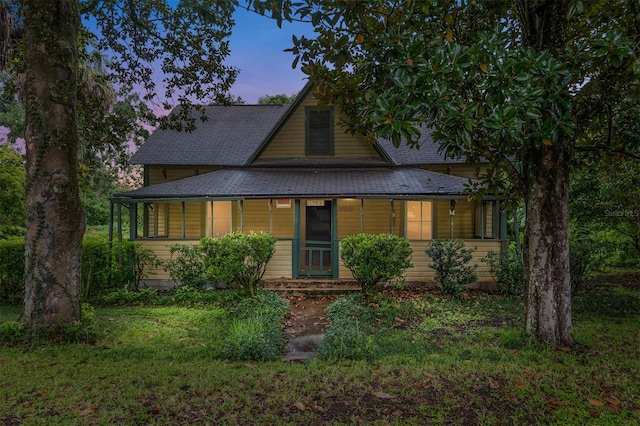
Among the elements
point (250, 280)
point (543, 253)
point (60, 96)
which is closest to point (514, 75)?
point (543, 253)

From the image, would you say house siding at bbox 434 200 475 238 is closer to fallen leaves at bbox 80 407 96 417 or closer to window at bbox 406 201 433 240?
window at bbox 406 201 433 240

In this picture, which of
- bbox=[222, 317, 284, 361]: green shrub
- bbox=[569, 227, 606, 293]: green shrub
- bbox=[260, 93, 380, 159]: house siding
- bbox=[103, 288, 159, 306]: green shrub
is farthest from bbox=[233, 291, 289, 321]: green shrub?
bbox=[569, 227, 606, 293]: green shrub

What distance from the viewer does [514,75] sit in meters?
4.00

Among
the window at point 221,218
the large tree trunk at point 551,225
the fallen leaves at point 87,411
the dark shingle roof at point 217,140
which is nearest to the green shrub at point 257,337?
the fallen leaves at point 87,411

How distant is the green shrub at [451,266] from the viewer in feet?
31.4

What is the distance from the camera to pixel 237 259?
8672 millimetres

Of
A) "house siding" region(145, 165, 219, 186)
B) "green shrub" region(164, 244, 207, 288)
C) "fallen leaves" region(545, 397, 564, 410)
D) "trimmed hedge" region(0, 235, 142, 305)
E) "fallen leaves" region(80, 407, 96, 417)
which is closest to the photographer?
"fallen leaves" region(80, 407, 96, 417)

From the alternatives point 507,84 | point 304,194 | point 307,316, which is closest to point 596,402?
point 507,84

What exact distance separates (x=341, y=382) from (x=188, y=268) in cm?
693

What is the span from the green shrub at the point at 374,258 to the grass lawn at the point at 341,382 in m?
1.93

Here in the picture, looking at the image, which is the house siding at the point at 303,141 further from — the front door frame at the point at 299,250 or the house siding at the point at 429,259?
the house siding at the point at 429,259

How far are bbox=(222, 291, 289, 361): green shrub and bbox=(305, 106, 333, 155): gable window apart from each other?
279 inches

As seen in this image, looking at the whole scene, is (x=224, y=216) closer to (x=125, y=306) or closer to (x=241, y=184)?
(x=241, y=184)

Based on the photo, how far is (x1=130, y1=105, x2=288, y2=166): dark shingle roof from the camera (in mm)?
14156
